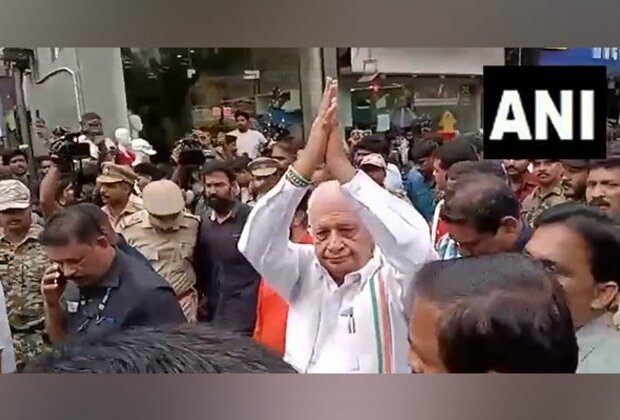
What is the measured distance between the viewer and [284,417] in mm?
2361

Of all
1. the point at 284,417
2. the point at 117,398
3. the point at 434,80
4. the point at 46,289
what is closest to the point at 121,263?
the point at 46,289

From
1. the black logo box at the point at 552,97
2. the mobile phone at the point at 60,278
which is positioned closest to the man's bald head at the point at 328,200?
the black logo box at the point at 552,97

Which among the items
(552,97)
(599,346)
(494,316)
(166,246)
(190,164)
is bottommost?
(599,346)

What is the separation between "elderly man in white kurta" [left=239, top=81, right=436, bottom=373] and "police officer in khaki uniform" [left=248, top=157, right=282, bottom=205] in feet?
0.06

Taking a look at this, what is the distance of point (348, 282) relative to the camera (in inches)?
90.7

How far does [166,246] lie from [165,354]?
31 cm

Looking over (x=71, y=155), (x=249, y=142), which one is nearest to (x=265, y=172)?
(x=249, y=142)

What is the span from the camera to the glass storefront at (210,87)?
223 centimetres

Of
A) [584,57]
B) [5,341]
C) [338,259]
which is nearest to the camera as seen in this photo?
[584,57]

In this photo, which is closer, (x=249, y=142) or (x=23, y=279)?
(x=249, y=142)

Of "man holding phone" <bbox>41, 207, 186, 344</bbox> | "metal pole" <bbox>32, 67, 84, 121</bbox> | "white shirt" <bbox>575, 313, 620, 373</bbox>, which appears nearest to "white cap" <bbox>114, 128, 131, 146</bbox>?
"metal pole" <bbox>32, 67, 84, 121</bbox>

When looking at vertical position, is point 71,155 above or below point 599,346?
above

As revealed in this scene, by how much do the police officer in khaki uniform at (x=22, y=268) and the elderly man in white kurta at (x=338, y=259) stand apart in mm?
600

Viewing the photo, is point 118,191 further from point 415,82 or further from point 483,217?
point 483,217
